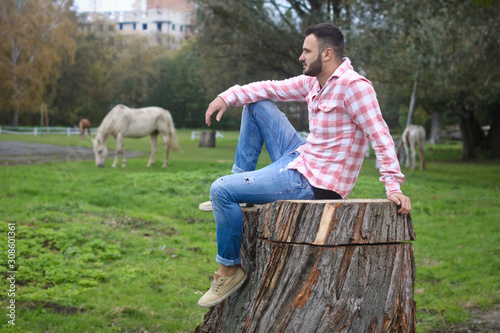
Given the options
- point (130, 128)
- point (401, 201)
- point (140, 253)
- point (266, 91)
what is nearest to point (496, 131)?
point (130, 128)

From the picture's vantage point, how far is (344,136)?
9.89 feet

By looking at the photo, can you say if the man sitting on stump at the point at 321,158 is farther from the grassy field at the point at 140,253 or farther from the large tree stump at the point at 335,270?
the grassy field at the point at 140,253

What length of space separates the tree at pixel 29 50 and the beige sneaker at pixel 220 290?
113 ft

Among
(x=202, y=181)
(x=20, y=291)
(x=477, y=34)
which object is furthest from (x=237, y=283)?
(x=477, y=34)

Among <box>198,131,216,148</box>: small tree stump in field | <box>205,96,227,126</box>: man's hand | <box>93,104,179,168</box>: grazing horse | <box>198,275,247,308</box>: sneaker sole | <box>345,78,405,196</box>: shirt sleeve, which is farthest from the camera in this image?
<box>198,131,216,148</box>: small tree stump in field

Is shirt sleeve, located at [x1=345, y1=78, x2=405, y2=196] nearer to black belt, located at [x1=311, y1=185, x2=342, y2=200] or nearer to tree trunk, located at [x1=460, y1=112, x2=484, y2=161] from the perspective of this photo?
black belt, located at [x1=311, y1=185, x2=342, y2=200]

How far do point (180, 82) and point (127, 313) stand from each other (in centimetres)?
3209

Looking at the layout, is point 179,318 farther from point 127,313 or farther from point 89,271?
point 89,271

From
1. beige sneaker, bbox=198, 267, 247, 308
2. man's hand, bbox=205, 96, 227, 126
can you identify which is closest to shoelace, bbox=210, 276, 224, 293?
beige sneaker, bbox=198, 267, 247, 308

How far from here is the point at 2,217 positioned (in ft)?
22.5

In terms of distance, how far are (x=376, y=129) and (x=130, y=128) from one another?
1326cm

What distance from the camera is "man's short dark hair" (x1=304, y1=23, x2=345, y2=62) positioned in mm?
3070

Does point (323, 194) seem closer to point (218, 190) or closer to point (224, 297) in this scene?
point (218, 190)

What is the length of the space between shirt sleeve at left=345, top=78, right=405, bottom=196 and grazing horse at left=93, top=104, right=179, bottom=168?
486 inches
